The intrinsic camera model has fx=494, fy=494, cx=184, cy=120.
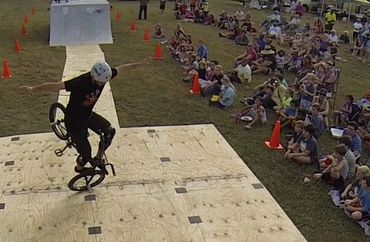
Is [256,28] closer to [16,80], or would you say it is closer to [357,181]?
[16,80]

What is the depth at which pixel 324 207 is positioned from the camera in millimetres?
6680

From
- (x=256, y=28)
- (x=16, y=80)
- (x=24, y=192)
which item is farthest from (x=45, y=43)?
(x=24, y=192)

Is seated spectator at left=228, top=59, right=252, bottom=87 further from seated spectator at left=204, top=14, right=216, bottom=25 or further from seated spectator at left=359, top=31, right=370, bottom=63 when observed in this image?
seated spectator at left=204, top=14, right=216, bottom=25

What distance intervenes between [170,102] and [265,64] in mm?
3742

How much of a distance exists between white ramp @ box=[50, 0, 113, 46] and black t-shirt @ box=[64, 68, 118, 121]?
34.0 feet

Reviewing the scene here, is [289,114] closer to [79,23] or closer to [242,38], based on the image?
[242,38]

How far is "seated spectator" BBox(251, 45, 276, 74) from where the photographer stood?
1309 centimetres

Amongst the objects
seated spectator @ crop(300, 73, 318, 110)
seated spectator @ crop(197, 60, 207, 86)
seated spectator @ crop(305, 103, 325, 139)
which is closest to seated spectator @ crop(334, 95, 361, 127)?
seated spectator @ crop(300, 73, 318, 110)

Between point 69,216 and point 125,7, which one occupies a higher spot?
point 125,7

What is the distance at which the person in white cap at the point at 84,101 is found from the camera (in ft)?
18.3

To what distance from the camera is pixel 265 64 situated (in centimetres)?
1315

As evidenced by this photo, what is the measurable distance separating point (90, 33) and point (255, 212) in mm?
11348

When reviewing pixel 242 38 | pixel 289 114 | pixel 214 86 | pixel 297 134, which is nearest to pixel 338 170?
pixel 297 134

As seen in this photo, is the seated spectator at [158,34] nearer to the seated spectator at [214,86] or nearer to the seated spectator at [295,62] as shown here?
the seated spectator at [295,62]
